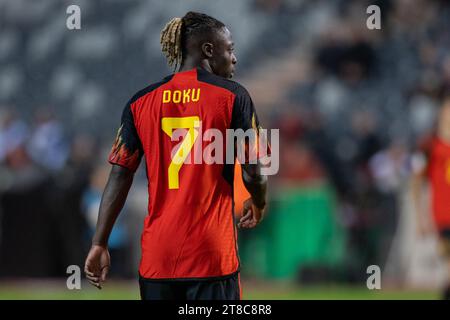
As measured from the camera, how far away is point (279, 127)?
40.5ft

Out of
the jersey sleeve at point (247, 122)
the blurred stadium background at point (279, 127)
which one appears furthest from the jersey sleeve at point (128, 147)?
the blurred stadium background at point (279, 127)

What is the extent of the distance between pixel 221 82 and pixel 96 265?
94 cm

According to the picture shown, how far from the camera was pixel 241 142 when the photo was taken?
383 centimetres

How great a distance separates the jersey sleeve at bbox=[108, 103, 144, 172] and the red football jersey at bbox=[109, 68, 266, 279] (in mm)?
72

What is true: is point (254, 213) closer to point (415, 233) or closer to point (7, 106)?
point (415, 233)

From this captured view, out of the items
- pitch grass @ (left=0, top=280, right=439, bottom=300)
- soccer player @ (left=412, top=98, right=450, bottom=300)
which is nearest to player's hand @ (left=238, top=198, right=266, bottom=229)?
soccer player @ (left=412, top=98, right=450, bottom=300)

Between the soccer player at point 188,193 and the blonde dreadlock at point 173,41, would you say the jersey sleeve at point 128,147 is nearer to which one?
the soccer player at point 188,193

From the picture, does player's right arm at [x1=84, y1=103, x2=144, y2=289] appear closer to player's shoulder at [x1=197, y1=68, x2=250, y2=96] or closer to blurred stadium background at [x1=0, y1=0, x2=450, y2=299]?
player's shoulder at [x1=197, y1=68, x2=250, y2=96]

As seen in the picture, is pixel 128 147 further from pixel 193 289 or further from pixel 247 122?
pixel 193 289

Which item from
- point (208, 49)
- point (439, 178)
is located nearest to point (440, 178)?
point (439, 178)

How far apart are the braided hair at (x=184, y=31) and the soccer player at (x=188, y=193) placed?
0.14m

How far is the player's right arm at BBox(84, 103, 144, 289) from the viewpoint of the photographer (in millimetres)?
3984
